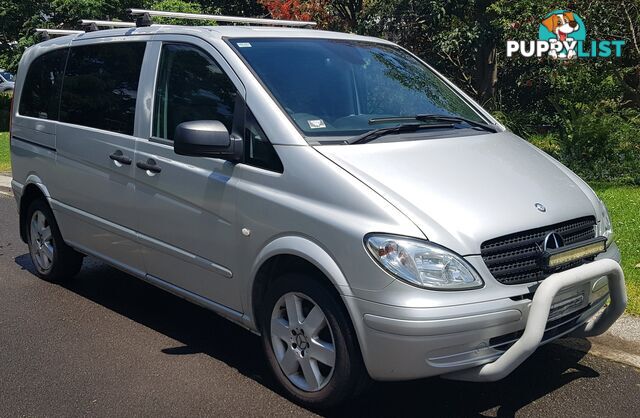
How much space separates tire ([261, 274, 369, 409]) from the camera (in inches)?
153

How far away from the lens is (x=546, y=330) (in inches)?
156

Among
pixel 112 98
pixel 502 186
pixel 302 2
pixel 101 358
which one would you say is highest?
pixel 302 2

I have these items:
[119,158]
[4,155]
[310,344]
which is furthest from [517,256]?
[4,155]

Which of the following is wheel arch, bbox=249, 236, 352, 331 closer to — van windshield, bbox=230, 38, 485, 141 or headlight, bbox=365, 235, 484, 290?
headlight, bbox=365, 235, 484, 290

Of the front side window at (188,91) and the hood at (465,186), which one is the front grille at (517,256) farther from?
the front side window at (188,91)

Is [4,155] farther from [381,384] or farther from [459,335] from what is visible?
[459,335]

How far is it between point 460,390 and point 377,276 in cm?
118

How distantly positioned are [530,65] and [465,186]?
11092mm

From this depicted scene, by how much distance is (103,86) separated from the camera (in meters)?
5.74

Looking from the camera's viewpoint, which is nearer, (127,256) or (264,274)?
(264,274)

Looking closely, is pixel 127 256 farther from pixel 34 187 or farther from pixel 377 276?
pixel 377 276

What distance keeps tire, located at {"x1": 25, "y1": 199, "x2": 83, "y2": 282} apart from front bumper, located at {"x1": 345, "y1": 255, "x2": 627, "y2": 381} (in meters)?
3.55

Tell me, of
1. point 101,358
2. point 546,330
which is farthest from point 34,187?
point 546,330

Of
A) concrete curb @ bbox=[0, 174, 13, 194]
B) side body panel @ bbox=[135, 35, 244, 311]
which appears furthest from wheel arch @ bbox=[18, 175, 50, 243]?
concrete curb @ bbox=[0, 174, 13, 194]
